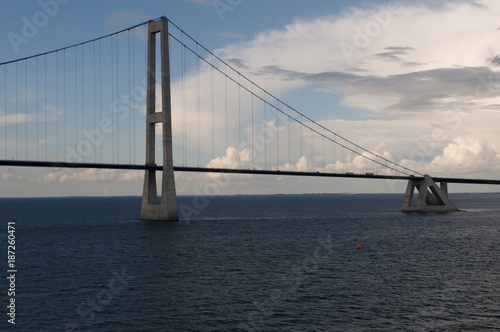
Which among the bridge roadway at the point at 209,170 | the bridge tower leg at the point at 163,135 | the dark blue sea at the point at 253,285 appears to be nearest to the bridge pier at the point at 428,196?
the bridge roadway at the point at 209,170

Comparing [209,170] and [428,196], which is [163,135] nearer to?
[209,170]

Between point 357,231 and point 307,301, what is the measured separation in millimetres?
48622

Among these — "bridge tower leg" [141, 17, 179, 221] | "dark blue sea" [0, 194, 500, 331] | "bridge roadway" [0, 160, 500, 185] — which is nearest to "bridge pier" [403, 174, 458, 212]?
"bridge roadway" [0, 160, 500, 185]

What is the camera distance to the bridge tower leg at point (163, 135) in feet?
265

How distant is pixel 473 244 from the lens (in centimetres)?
A: 6072

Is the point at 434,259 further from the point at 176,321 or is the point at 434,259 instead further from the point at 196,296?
the point at 176,321

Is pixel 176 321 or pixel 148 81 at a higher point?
pixel 148 81

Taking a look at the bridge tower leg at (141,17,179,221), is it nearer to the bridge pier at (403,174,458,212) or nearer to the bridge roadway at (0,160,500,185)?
the bridge roadway at (0,160,500,185)

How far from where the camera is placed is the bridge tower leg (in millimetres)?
80688

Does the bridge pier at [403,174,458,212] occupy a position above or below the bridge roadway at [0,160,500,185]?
below

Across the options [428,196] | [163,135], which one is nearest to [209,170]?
[163,135]

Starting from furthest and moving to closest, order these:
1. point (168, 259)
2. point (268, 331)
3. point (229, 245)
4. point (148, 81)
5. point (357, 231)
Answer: point (148, 81) < point (357, 231) < point (229, 245) < point (168, 259) < point (268, 331)

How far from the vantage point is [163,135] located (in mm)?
81125

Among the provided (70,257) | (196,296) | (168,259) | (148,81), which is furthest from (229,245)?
(148,81)
